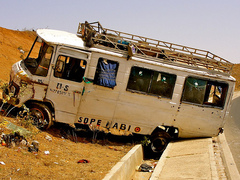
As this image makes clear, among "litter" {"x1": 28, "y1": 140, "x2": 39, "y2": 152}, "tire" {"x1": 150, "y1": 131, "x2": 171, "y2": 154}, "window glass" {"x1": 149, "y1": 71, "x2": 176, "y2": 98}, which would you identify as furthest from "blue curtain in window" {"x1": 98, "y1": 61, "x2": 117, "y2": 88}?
"litter" {"x1": 28, "y1": 140, "x2": 39, "y2": 152}

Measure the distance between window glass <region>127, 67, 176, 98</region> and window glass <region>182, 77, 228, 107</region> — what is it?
53 centimetres

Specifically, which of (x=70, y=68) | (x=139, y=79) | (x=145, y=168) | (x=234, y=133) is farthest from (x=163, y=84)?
(x=234, y=133)

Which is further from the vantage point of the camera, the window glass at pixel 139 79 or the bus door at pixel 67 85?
the window glass at pixel 139 79

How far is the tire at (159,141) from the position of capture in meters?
10.2

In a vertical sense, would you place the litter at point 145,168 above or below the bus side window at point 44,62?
below

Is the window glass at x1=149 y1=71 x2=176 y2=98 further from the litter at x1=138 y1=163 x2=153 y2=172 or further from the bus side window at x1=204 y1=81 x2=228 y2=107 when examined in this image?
the litter at x1=138 y1=163 x2=153 y2=172

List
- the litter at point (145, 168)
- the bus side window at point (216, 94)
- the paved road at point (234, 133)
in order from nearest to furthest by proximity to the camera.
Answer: the litter at point (145, 168)
the bus side window at point (216, 94)
the paved road at point (234, 133)

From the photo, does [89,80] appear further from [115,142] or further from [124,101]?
[115,142]

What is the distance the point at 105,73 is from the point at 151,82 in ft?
4.92

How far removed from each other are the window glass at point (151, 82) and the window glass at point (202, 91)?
0.53 metres

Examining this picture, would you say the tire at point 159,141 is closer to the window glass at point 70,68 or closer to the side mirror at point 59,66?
the window glass at point 70,68

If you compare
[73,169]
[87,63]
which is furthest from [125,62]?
[73,169]

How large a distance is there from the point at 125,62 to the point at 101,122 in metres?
1.98

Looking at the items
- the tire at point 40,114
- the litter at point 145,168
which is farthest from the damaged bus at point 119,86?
the litter at point 145,168
